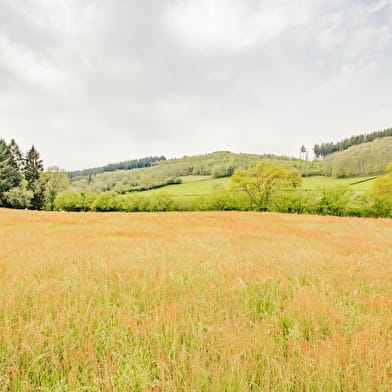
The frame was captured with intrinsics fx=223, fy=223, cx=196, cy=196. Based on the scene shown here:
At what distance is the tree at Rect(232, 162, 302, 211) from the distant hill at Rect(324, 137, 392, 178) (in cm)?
4652

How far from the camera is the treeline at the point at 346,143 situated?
12681 centimetres

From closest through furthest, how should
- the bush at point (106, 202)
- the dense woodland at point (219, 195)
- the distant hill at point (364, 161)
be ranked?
the dense woodland at point (219, 195) < the bush at point (106, 202) < the distant hill at point (364, 161)

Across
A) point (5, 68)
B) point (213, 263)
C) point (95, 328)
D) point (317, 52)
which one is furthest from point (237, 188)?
point (95, 328)

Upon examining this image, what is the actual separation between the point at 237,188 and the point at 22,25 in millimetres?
40323

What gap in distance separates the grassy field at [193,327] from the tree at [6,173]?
60155 millimetres

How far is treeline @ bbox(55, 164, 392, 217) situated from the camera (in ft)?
120

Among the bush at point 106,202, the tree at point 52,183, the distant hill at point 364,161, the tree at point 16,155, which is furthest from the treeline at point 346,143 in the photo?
the tree at point 16,155

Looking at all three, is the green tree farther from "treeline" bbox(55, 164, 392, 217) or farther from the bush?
the bush

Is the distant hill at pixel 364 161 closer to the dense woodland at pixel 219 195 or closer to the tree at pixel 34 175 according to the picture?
the dense woodland at pixel 219 195

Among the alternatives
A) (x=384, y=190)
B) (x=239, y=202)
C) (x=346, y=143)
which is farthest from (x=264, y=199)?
(x=346, y=143)

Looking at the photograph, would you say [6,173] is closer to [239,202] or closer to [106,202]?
[106,202]

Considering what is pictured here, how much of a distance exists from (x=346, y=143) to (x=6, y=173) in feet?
569

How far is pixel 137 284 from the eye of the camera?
13.7 ft

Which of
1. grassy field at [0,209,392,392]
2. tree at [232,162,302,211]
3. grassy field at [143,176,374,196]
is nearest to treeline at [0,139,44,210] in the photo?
grassy field at [143,176,374,196]
